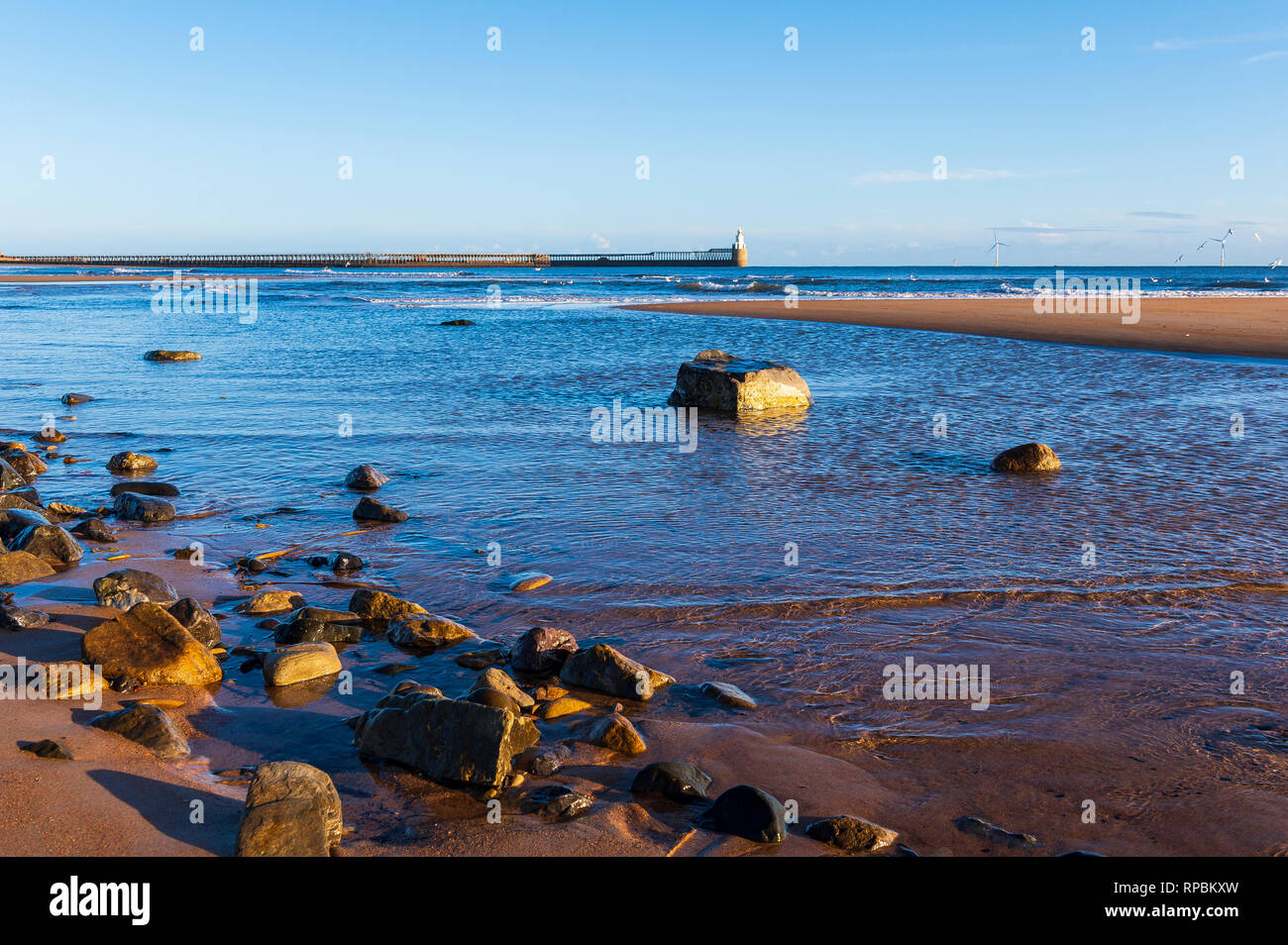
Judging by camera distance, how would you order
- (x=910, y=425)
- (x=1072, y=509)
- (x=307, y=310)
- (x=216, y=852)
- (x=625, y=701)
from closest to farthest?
(x=216, y=852) → (x=625, y=701) → (x=1072, y=509) → (x=910, y=425) → (x=307, y=310)

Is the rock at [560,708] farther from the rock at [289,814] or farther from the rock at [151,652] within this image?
the rock at [151,652]

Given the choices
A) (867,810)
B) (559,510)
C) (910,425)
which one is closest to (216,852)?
(867,810)

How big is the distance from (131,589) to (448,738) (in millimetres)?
3216

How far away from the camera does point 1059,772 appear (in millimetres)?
4137

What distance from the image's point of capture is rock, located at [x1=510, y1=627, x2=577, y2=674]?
17.2ft

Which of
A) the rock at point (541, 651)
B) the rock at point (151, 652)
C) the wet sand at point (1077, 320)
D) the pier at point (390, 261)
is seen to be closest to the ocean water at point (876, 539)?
the rock at point (151, 652)

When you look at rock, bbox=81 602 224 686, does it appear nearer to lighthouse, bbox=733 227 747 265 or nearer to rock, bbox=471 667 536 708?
rock, bbox=471 667 536 708

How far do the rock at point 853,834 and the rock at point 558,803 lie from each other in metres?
0.93

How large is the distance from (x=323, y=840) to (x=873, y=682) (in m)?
2.97

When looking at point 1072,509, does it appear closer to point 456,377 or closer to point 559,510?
point 559,510

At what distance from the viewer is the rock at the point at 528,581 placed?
6.59 m

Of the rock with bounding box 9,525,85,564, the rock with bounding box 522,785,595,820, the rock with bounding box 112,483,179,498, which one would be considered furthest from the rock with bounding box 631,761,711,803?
the rock with bounding box 112,483,179,498

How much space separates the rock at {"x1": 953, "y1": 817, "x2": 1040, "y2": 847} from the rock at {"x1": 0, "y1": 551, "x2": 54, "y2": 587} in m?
6.36
